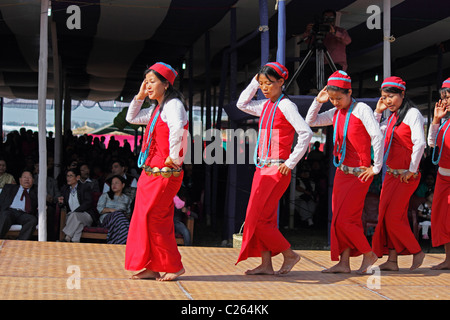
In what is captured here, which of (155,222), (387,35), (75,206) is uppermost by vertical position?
(387,35)

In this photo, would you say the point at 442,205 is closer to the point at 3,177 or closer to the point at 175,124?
the point at 175,124

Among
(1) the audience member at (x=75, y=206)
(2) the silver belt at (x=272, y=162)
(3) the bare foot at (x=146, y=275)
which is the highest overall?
(2) the silver belt at (x=272, y=162)

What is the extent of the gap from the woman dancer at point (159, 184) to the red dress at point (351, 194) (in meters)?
1.27

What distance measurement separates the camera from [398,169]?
17.5 ft

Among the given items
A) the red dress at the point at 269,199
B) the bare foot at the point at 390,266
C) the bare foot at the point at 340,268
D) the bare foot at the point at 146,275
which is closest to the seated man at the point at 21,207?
the bare foot at the point at 146,275

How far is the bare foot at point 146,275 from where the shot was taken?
→ 4543 mm

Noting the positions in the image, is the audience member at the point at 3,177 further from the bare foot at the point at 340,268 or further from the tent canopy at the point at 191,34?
the bare foot at the point at 340,268

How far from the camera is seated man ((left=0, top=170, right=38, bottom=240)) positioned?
24.7ft

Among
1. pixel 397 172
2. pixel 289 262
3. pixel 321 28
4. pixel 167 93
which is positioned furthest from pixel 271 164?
pixel 321 28

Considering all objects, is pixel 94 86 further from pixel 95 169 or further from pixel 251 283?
pixel 251 283

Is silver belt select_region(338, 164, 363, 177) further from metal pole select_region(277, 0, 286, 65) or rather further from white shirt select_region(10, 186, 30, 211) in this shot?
white shirt select_region(10, 186, 30, 211)

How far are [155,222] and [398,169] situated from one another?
210 centimetres

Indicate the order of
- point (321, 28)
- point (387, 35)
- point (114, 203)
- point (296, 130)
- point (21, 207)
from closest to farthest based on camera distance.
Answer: point (296, 130)
point (321, 28)
point (387, 35)
point (21, 207)
point (114, 203)

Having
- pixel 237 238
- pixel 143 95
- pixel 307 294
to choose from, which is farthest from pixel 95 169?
pixel 307 294
